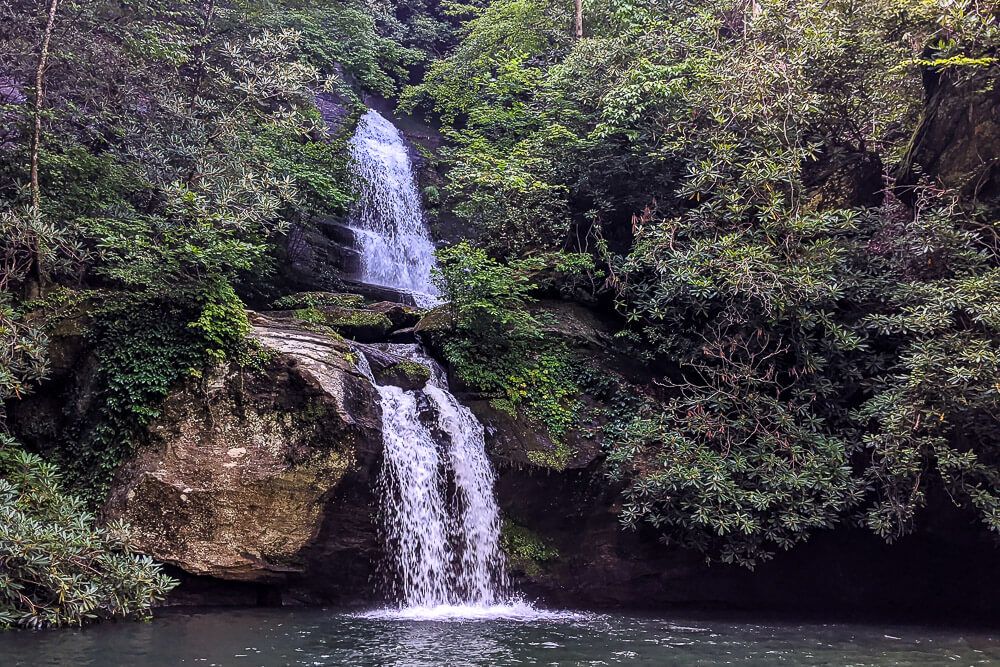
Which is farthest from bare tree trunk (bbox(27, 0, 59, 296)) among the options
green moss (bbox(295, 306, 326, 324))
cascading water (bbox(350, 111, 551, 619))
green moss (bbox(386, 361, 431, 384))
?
green moss (bbox(386, 361, 431, 384))

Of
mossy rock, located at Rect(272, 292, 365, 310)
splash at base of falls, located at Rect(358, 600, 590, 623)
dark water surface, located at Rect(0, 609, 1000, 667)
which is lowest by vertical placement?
splash at base of falls, located at Rect(358, 600, 590, 623)

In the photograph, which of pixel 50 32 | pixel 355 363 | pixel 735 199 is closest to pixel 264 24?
pixel 50 32

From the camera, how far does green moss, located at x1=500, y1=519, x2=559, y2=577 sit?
11641 millimetres

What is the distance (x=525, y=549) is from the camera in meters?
11.8

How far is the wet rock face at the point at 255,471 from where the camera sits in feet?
32.3

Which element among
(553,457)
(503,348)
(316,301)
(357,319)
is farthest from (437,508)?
(316,301)

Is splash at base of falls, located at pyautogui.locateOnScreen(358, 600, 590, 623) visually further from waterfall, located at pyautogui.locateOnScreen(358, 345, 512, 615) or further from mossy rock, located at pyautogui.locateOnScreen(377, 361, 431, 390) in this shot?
mossy rock, located at pyautogui.locateOnScreen(377, 361, 431, 390)

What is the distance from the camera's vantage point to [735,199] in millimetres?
12094

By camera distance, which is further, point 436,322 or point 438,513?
point 436,322

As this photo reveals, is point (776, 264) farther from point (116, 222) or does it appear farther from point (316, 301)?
point (116, 222)

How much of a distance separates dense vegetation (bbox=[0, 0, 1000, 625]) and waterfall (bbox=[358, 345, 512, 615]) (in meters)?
1.25

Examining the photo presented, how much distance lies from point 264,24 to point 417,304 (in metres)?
7.71

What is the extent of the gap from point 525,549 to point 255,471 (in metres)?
4.37

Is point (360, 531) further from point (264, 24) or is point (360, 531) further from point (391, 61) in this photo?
point (391, 61)
